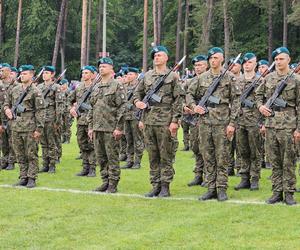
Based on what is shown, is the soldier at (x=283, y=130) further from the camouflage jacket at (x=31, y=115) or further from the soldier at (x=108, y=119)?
the camouflage jacket at (x=31, y=115)

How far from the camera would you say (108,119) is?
10.3 metres

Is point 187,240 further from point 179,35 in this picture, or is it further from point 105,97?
point 179,35

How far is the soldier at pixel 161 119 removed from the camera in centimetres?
970

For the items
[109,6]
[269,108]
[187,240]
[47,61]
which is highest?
[109,6]

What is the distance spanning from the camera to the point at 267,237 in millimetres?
7246

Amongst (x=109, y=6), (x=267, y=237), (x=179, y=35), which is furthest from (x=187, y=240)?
(x=109, y=6)

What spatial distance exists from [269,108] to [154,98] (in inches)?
70.9

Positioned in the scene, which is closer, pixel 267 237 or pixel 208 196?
pixel 267 237

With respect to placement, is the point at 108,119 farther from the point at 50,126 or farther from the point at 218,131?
the point at 50,126

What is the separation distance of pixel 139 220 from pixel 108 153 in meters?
2.18

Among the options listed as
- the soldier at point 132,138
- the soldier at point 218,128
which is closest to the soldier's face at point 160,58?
the soldier at point 218,128

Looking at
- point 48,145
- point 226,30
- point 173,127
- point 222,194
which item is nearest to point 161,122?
point 173,127

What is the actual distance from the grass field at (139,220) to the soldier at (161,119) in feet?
1.49

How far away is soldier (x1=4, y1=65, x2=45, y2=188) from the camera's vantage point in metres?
10.8
